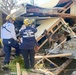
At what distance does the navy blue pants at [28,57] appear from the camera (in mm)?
7852

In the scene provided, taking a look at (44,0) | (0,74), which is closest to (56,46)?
(44,0)

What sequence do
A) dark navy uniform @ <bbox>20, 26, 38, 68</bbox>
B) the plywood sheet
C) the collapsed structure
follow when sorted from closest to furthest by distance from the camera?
dark navy uniform @ <bbox>20, 26, 38, 68</bbox>, the collapsed structure, the plywood sheet

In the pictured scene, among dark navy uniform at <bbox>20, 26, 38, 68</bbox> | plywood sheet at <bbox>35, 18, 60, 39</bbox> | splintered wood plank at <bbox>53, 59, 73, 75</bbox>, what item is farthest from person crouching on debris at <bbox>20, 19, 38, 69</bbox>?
plywood sheet at <bbox>35, 18, 60, 39</bbox>

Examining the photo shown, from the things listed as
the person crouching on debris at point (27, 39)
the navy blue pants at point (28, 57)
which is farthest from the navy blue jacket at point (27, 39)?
the navy blue pants at point (28, 57)

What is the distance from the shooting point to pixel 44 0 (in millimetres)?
12078

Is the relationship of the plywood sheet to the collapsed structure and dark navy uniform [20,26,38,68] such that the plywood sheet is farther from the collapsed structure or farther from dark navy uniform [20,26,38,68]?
dark navy uniform [20,26,38,68]

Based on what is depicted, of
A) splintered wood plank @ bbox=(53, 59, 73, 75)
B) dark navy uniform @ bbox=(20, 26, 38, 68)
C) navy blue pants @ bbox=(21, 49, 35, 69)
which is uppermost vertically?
dark navy uniform @ bbox=(20, 26, 38, 68)

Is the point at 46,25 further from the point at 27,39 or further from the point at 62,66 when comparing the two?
the point at 27,39

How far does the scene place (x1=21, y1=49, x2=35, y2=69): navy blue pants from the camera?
7.85m

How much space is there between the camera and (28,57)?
804 cm

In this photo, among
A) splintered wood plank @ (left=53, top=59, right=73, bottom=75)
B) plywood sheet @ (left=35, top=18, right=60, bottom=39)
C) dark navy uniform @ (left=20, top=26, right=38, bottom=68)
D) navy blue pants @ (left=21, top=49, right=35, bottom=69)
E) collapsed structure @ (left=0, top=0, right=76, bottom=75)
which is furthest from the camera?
plywood sheet @ (left=35, top=18, right=60, bottom=39)

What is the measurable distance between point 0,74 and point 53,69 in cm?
299

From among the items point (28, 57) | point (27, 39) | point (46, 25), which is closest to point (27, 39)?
point (27, 39)

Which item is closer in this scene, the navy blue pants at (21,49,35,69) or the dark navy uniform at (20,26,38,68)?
the dark navy uniform at (20,26,38,68)
